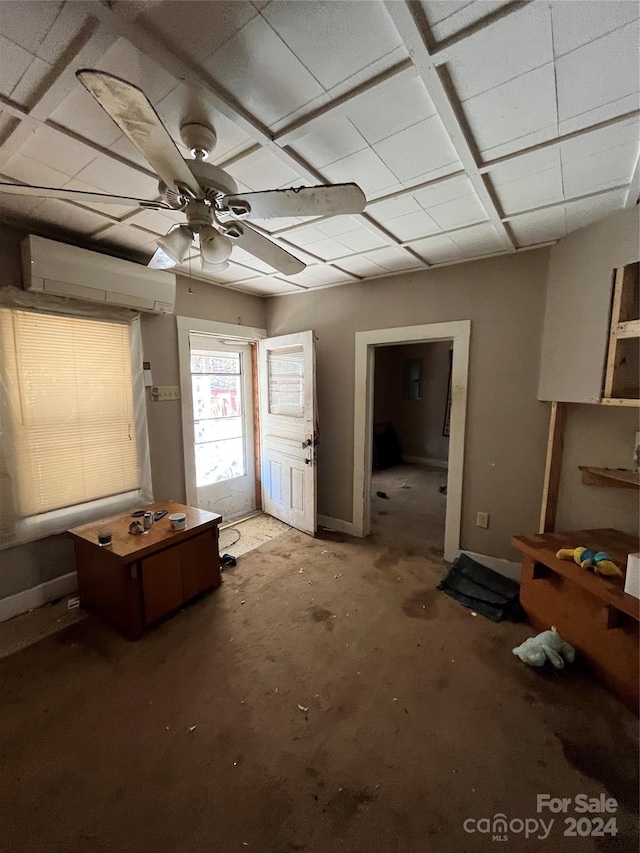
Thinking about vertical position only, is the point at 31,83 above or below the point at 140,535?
above

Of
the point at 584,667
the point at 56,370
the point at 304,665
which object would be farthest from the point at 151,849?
the point at 56,370

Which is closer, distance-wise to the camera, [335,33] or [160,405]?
[335,33]

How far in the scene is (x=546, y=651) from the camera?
1803mm

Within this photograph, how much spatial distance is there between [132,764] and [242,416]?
115 inches

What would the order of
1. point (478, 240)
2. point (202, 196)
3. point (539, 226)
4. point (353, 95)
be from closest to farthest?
point (353, 95)
point (202, 196)
point (539, 226)
point (478, 240)

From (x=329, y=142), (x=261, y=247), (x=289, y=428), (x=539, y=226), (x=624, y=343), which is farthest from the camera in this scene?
(x=289, y=428)

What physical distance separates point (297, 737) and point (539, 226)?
2975 mm

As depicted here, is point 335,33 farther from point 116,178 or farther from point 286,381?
point 286,381

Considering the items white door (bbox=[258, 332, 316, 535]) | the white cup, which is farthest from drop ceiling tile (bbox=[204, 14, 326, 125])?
the white cup

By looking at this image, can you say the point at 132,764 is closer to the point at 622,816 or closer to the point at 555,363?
the point at 622,816

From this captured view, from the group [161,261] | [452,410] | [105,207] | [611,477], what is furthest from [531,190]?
[105,207]

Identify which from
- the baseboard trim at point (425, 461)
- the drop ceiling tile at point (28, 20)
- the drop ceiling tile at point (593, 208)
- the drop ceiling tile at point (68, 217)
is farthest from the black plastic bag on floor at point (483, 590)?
the baseboard trim at point (425, 461)

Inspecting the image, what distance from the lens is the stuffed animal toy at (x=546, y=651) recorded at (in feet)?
5.87

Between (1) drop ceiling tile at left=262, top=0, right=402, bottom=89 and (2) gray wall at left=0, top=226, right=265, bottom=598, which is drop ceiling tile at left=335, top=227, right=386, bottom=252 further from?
(2) gray wall at left=0, top=226, right=265, bottom=598
